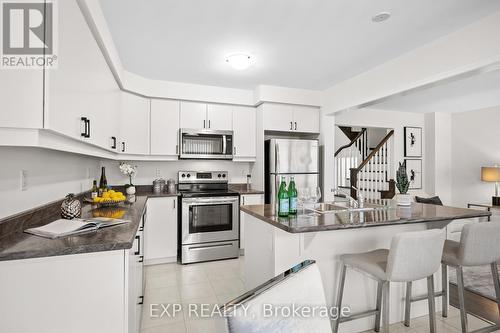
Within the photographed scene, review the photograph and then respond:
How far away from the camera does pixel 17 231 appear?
1415 mm

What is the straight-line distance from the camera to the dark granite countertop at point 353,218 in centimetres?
165

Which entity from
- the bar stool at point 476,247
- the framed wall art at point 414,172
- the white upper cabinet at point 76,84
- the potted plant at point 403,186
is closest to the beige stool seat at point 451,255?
the bar stool at point 476,247

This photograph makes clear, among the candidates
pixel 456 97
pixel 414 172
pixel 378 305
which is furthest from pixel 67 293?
pixel 414 172

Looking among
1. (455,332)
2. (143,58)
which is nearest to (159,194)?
(143,58)

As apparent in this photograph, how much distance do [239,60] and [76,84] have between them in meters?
1.73

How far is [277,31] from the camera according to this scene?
2389mm

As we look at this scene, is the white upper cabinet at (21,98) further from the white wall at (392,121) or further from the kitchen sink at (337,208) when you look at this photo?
the white wall at (392,121)

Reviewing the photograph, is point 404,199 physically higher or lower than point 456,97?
lower

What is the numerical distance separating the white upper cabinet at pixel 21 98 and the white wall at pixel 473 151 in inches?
271

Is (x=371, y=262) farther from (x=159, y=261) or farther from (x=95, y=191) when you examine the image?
(x=159, y=261)

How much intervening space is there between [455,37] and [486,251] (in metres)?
1.84

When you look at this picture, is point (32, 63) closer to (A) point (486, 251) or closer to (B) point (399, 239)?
(B) point (399, 239)

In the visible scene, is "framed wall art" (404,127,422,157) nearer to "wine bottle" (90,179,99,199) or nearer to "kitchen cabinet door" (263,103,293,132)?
"kitchen cabinet door" (263,103,293,132)

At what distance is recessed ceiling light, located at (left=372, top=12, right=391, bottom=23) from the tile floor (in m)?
2.52
